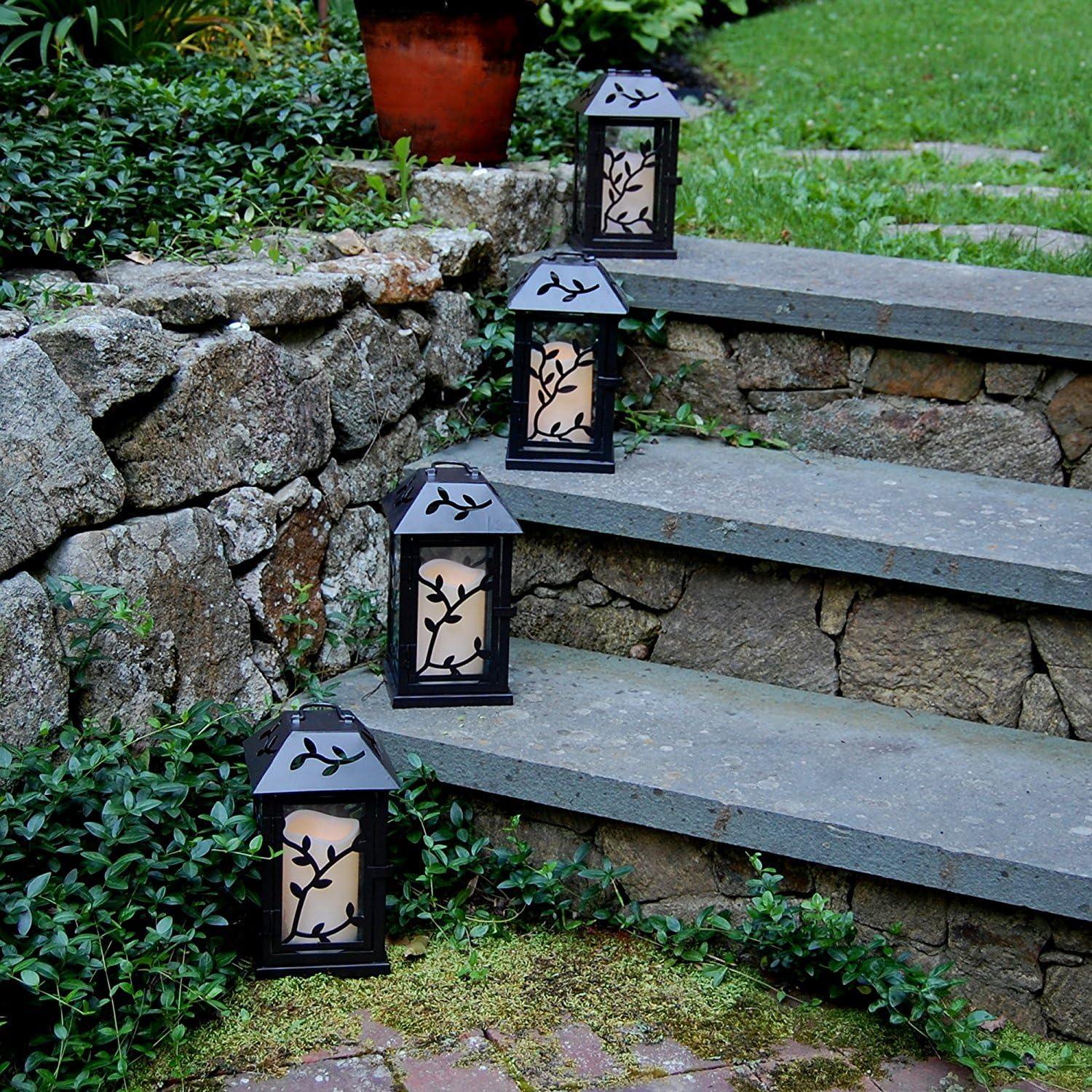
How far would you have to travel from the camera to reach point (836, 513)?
8.72ft

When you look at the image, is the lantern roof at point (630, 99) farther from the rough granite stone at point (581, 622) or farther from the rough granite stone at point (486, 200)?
the rough granite stone at point (581, 622)

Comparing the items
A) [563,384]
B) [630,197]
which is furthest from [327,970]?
[630,197]

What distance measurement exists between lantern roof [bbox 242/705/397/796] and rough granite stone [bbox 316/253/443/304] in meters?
0.97

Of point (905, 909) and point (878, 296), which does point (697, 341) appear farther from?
point (905, 909)

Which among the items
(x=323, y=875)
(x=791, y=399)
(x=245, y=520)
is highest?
(x=791, y=399)

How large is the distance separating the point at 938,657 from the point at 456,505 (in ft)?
3.10

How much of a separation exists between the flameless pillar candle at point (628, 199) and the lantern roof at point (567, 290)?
0.48 m

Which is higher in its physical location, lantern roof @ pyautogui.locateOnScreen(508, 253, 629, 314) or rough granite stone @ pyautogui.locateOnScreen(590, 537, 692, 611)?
lantern roof @ pyautogui.locateOnScreen(508, 253, 629, 314)

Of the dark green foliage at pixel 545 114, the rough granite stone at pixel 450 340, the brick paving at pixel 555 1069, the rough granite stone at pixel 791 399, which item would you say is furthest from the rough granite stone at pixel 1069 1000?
the dark green foliage at pixel 545 114

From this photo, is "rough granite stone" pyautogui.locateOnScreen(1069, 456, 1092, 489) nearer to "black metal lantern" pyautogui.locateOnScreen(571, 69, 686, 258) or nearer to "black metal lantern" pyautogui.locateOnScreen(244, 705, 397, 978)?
"black metal lantern" pyautogui.locateOnScreen(571, 69, 686, 258)

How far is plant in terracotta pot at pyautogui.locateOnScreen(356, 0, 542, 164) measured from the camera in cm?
311

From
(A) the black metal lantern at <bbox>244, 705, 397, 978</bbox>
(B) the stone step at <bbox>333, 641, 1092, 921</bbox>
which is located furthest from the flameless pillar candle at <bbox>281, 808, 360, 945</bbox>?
(B) the stone step at <bbox>333, 641, 1092, 921</bbox>

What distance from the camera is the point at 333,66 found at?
3.63 meters

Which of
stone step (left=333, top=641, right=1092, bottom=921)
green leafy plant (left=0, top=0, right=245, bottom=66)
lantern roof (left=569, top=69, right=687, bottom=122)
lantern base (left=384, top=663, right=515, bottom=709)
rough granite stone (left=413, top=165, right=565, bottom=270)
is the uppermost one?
green leafy plant (left=0, top=0, right=245, bottom=66)
